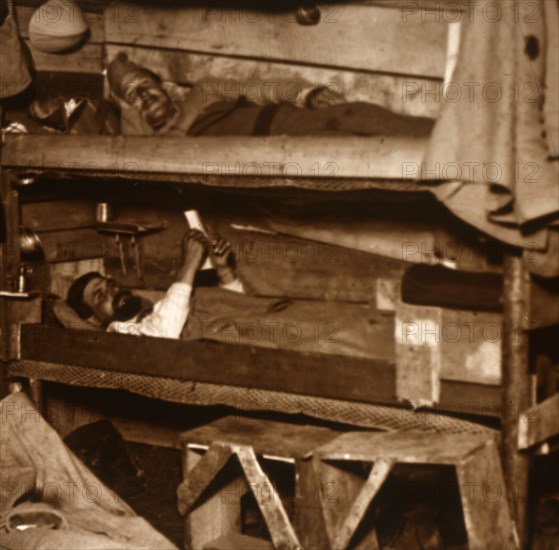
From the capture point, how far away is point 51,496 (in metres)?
4.96

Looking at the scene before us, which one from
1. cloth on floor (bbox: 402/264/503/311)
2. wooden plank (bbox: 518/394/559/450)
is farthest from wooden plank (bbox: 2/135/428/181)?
wooden plank (bbox: 518/394/559/450)

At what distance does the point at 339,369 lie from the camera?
4328 mm

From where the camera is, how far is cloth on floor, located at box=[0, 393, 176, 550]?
448 cm

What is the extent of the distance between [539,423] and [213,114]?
2.71 metres

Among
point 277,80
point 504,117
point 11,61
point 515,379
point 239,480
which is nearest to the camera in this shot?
point 504,117

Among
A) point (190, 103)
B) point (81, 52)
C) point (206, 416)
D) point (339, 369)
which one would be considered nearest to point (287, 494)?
point (206, 416)

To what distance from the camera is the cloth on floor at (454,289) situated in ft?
13.1

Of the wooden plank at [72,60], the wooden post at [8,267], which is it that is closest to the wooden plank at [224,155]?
the wooden post at [8,267]

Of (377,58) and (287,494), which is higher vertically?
(377,58)

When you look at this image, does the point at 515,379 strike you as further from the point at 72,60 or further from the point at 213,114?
the point at 72,60

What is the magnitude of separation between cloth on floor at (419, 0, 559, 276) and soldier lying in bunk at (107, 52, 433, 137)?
0.92 metres

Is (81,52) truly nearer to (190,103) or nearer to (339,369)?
(190,103)

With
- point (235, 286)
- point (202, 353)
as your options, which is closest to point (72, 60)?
point (235, 286)

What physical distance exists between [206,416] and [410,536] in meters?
1.97
